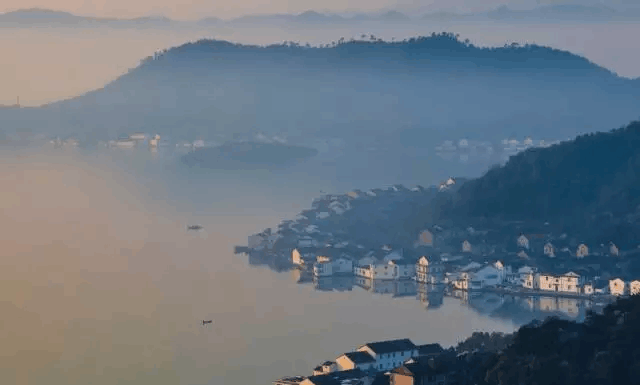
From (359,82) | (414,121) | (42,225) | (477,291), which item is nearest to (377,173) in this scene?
(42,225)

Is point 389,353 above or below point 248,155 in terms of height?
above

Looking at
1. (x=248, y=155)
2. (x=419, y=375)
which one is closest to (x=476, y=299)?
(x=419, y=375)

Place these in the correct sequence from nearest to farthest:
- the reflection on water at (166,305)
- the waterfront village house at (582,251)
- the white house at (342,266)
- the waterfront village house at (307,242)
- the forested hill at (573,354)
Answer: the forested hill at (573,354) < the reflection on water at (166,305) < the waterfront village house at (582,251) < the white house at (342,266) < the waterfront village house at (307,242)

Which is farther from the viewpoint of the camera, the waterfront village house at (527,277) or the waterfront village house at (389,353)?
the waterfront village house at (527,277)

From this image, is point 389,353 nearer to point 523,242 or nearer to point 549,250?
point 549,250

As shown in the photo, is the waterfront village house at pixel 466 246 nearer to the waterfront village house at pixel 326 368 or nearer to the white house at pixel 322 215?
the white house at pixel 322 215

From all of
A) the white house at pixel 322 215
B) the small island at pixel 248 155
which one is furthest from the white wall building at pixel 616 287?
the small island at pixel 248 155

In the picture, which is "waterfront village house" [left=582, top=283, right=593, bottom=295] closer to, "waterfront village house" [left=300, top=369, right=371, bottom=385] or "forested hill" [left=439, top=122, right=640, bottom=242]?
"forested hill" [left=439, top=122, right=640, bottom=242]

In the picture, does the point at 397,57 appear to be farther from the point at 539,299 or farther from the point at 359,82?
the point at 539,299
